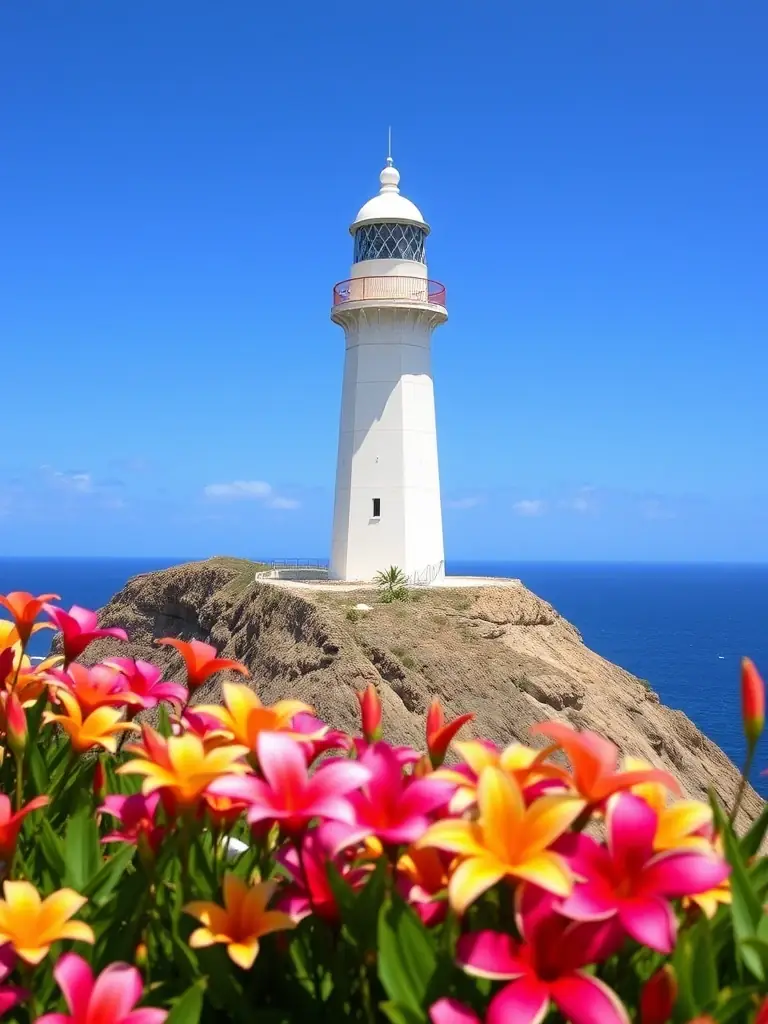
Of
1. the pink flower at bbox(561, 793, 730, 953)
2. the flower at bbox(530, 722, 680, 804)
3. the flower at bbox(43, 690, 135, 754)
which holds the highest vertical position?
the flower at bbox(530, 722, 680, 804)

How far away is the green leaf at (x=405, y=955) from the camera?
1852 millimetres

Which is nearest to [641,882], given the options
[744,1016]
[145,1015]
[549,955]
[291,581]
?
[549,955]

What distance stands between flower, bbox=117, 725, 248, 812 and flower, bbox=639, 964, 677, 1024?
955 millimetres

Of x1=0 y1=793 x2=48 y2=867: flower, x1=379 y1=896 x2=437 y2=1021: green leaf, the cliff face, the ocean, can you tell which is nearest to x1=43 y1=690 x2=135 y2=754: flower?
x1=0 y1=793 x2=48 y2=867: flower

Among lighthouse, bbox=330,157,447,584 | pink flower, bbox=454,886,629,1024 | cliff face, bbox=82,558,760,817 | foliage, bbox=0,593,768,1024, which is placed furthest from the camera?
lighthouse, bbox=330,157,447,584

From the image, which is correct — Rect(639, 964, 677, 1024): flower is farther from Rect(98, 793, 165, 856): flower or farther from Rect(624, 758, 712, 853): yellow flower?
Rect(98, 793, 165, 856): flower

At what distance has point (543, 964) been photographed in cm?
177

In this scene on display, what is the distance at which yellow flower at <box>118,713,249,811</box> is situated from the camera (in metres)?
2.16

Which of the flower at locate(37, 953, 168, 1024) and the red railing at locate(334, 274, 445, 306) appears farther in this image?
the red railing at locate(334, 274, 445, 306)

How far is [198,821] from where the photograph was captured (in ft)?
7.87

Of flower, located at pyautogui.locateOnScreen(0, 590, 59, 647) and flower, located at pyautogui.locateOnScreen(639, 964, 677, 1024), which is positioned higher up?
flower, located at pyautogui.locateOnScreen(0, 590, 59, 647)

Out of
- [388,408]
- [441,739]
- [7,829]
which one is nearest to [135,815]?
[7,829]

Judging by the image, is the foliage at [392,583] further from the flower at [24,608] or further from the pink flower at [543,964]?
the pink flower at [543,964]

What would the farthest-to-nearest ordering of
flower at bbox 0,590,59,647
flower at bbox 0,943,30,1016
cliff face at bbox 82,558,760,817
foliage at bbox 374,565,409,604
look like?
foliage at bbox 374,565,409,604, cliff face at bbox 82,558,760,817, flower at bbox 0,590,59,647, flower at bbox 0,943,30,1016
